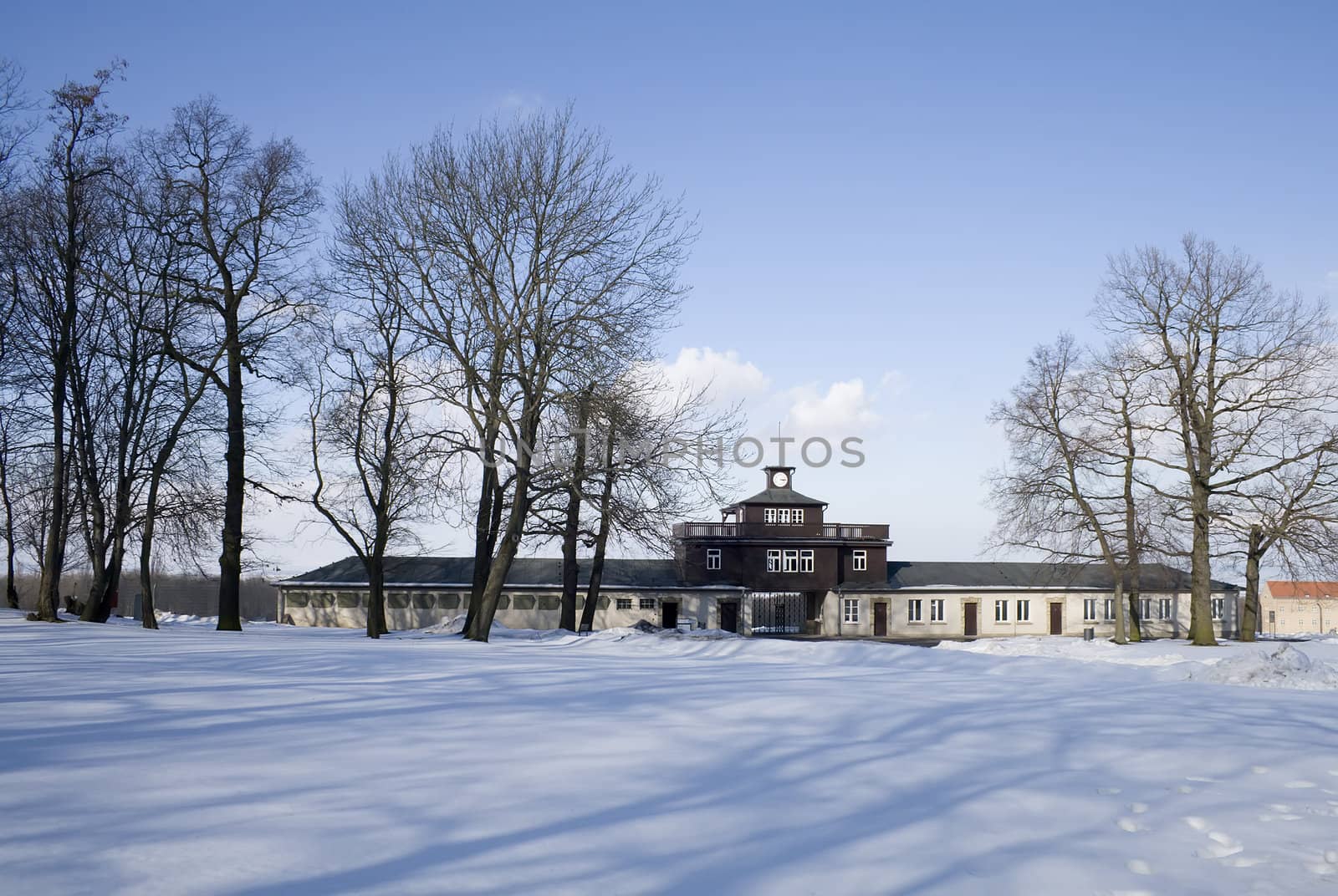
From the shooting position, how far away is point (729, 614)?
57594mm

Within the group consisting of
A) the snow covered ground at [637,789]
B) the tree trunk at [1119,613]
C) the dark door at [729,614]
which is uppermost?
the snow covered ground at [637,789]

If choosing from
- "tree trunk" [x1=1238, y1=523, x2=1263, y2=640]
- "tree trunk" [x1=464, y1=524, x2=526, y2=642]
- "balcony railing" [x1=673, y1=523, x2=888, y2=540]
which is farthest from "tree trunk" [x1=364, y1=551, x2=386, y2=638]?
"tree trunk" [x1=1238, y1=523, x2=1263, y2=640]

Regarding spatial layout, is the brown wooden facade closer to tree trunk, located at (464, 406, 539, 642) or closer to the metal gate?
the metal gate

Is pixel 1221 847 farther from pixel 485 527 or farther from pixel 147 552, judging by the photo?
pixel 147 552

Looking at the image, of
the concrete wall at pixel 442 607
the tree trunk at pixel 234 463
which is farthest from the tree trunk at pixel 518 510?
the concrete wall at pixel 442 607

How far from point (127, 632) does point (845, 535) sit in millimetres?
46484

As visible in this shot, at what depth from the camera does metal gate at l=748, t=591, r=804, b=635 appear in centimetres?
5762

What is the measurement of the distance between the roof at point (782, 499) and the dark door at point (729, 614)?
6.44 meters

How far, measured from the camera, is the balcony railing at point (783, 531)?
193 feet

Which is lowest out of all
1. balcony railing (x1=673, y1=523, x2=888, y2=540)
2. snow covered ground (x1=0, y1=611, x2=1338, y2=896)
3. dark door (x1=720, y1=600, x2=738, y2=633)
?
dark door (x1=720, y1=600, x2=738, y2=633)

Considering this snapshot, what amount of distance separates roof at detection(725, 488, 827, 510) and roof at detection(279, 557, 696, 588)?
6.70 metres

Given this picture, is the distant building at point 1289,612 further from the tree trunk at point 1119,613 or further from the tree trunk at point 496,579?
the tree trunk at point 496,579

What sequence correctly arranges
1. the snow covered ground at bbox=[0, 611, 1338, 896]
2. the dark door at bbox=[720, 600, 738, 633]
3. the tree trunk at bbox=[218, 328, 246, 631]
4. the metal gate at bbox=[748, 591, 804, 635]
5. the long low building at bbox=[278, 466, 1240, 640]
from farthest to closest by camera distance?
the metal gate at bbox=[748, 591, 804, 635]
the dark door at bbox=[720, 600, 738, 633]
the long low building at bbox=[278, 466, 1240, 640]
the tree trunk at bbox=[218, 328, 246, 631]
the snow covered ground at bbox=[0, 611, 1338, 896]

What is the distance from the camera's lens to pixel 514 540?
23.1 meters
